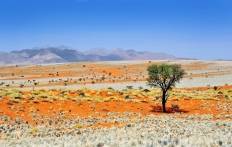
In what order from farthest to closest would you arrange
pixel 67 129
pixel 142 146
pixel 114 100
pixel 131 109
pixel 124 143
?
pixel 114 100 < pixel 131 109 < pixel 67 129 < pixel 124 143 < pixel 142 146

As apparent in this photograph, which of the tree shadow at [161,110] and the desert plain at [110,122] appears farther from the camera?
the tree shadow at [161,110]

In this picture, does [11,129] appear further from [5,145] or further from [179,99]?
[179,99]

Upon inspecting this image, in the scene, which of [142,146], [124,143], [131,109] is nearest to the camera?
[142,146]

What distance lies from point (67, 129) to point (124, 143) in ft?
26.6

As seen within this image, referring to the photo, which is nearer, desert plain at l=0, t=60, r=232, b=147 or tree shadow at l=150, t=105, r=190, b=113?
desert plain at l=0, t=60, r=232, b=147

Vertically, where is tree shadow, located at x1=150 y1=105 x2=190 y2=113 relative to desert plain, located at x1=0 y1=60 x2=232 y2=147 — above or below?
below

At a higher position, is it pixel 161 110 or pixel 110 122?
pixel 110 122

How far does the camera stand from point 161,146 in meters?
11.0

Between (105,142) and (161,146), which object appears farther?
(105,142)


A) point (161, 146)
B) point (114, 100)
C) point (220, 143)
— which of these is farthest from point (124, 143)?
point (114, 100)

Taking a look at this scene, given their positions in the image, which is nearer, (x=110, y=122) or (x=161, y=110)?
(x=110, y=122)

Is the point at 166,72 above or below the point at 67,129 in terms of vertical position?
above

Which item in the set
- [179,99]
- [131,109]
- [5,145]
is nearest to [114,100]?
[131,109]

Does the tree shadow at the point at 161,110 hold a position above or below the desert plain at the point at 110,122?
below
